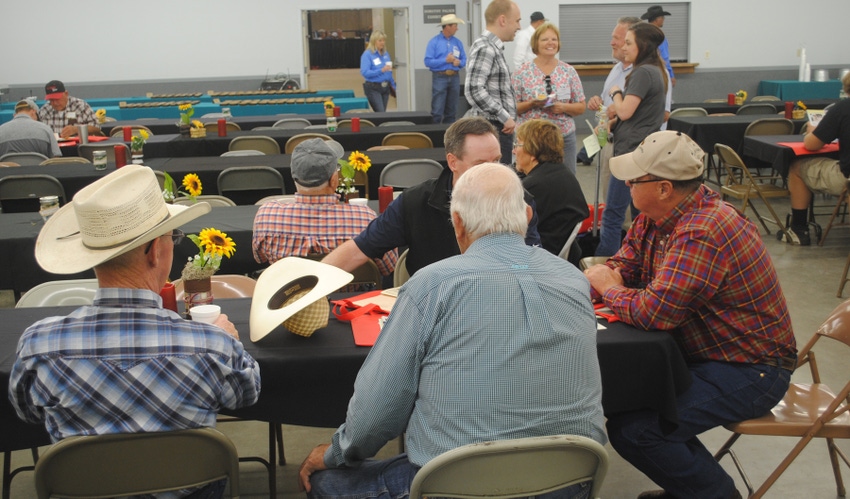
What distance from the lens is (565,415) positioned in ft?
5.81

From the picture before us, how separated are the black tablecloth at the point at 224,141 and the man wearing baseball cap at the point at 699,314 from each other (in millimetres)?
4942

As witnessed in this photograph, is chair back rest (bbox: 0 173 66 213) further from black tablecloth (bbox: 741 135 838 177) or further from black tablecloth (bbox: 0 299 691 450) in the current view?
black tablecloth (bbox: 741 135 838 177)

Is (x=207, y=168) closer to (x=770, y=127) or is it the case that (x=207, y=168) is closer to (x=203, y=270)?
(x=203, y=270)

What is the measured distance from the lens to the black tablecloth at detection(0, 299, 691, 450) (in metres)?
2.25

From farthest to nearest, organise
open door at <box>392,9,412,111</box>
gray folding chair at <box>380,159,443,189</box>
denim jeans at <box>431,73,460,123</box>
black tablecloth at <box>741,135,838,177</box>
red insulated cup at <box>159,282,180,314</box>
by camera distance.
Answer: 1. open door at <box>392,9,412,111</box>
2. denim jeans at <box>431,73,460,123</box>
3. black tablecloth at <box>741,135,838,177</box>
4. gray folding chair at <box>380,159,443,189</box>
5. red insulated cup at <box>159,282,180,314</box>

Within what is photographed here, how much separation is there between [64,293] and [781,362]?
241 cm

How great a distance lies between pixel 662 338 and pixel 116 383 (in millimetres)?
1458

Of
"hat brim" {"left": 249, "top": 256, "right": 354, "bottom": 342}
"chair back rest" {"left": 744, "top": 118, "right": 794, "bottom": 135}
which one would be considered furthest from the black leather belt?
"chair back rest" {"left": 744, "top": 118, "right": 794, "bottom": 135}

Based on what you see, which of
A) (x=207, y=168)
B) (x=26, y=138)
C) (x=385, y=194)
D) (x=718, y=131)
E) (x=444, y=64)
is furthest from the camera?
(x=444, y=64)

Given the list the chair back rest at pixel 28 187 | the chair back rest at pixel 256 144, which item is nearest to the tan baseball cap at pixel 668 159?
the chair back rest at pixel 28 187

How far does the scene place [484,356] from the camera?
1729 mm

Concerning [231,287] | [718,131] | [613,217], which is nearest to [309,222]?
[231,287]

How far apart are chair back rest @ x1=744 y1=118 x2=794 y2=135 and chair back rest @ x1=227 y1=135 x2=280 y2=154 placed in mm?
4211

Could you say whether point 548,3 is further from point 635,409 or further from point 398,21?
point 635,409
